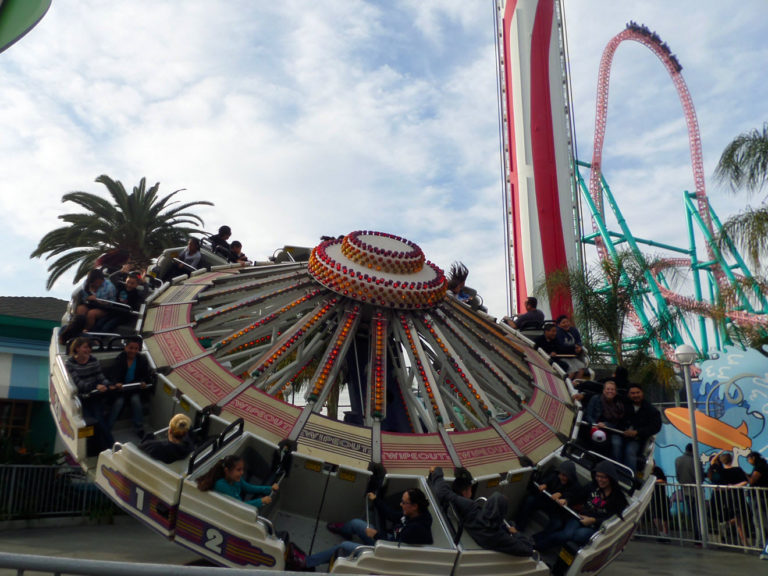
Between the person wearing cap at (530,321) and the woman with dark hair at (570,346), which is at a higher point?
the person wearing cap at (530,321)

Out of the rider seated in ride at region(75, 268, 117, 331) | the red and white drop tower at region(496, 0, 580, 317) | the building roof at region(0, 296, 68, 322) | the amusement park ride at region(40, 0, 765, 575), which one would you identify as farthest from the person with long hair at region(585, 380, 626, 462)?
the red and white drop tower at region(496, 0, 580, 317)

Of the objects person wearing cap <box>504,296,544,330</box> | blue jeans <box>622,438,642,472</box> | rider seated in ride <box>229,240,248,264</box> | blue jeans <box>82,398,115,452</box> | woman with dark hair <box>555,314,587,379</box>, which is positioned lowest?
blue jeans <box>622,438,642,472</box>

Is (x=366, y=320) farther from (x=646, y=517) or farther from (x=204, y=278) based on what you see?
(x=646, y=517)

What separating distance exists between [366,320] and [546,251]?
2131 centimetres

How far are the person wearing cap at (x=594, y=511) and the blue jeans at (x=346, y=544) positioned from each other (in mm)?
2093

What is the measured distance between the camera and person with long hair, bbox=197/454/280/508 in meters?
6.58

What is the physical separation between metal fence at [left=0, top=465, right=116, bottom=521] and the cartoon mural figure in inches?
571

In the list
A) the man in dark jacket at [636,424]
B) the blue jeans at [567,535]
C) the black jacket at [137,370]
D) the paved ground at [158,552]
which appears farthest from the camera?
the man in dark jacket at [636,424]

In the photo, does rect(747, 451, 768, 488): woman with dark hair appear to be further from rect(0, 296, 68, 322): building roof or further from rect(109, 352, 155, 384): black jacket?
rect(0, 296, 68, 322): building roof

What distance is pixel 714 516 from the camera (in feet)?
40.2

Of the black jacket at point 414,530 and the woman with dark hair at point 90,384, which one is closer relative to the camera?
the black jacket at point 414,530

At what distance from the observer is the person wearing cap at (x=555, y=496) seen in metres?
7.69

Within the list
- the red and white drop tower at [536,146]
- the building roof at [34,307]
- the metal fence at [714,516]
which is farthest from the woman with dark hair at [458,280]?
the red and white drop tower at [536,146]

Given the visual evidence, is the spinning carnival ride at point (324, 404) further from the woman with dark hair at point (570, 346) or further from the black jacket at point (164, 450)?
the woman with dark hair at point (570, 346)
